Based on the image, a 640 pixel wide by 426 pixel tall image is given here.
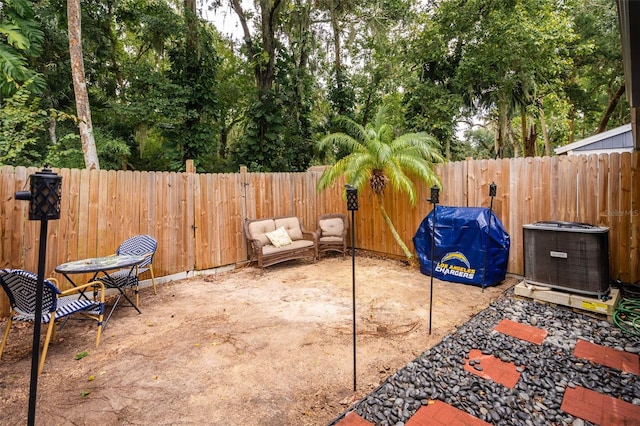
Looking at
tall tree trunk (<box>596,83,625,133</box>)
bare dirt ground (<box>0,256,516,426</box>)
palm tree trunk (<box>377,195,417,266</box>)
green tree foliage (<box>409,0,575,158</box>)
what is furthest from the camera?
tall tree trunk (<box>596,83,625,133</box>)

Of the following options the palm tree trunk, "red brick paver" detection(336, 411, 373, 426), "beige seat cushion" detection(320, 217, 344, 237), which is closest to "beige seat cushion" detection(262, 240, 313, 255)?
"beige seat cushion" detection(320, 217, 344, 237)

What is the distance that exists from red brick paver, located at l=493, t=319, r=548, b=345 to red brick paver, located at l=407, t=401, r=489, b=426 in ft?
4.33

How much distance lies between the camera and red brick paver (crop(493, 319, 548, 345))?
8.88 ft

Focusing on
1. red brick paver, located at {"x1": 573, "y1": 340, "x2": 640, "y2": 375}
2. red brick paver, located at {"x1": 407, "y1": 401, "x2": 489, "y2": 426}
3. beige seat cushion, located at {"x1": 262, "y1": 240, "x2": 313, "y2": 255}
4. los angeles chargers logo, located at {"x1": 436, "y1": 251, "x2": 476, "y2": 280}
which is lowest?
red brick paver, located at {"x1": 407, "y1": 401, "x2": 489, "y2": 426}

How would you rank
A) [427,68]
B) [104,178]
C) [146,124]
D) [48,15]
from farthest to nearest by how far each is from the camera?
[427,68] → [146,124] → [48,15] → [104,178]

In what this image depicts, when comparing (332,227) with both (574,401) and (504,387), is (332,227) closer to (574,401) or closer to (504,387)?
(504,387)

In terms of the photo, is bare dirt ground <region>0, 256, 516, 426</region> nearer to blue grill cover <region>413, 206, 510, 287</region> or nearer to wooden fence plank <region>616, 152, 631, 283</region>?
blue grill cover <region>413, 206, 510, 287</region>

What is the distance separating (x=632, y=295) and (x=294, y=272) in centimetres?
446

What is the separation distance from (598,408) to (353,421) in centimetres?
154

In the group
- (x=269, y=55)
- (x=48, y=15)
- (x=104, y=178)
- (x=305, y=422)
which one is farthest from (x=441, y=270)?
(x=48, y=15)

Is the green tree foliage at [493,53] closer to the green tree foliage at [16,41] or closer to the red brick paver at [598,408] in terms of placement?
the red brick paver at [598,408]

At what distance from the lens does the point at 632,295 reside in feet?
11.0

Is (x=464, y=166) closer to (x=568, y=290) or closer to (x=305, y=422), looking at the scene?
(x=568, y=290)

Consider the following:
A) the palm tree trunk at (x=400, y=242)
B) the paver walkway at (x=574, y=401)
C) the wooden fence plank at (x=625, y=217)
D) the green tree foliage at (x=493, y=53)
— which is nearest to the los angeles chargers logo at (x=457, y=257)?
the palm tree trunk at (x=400, y=242)
